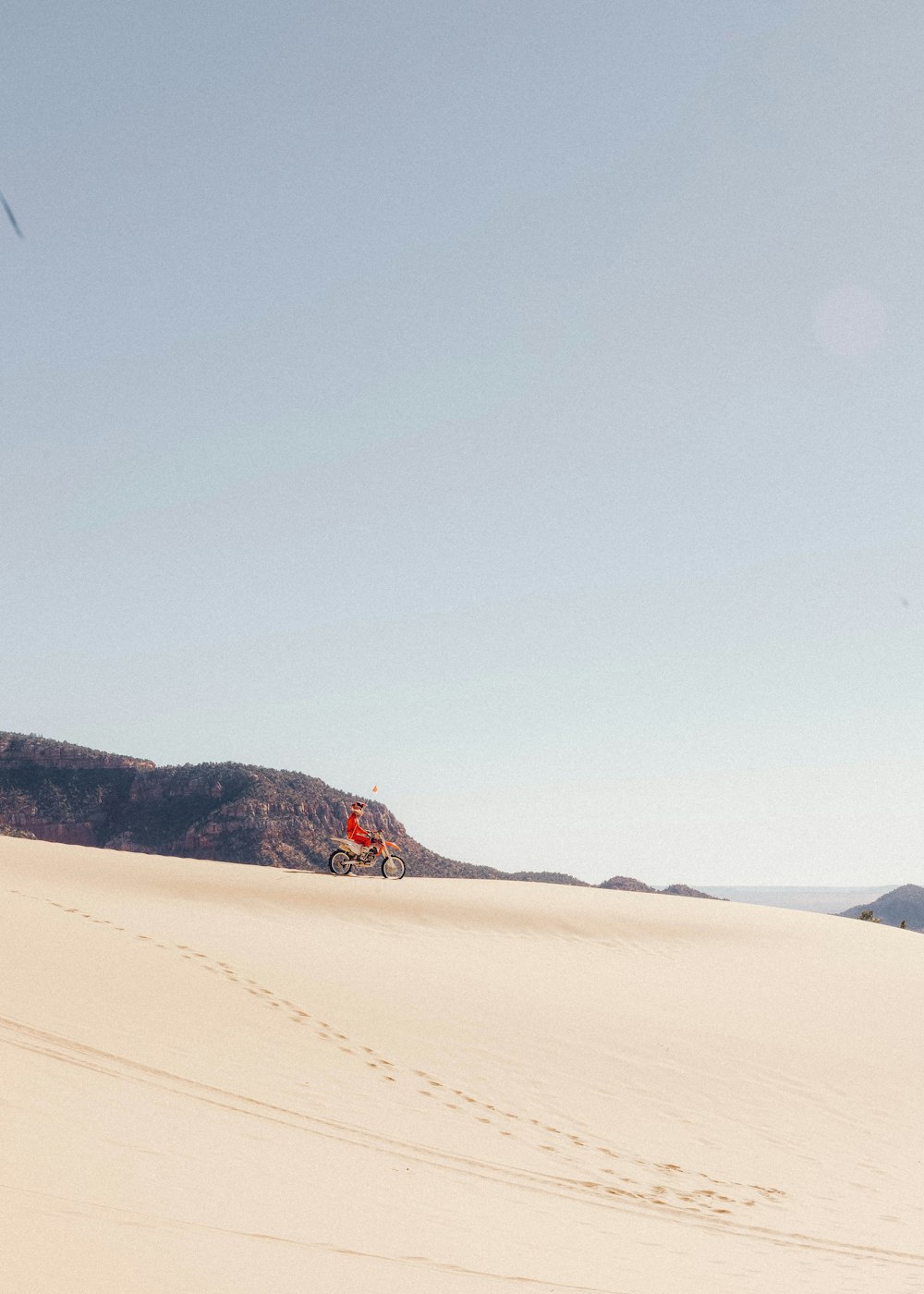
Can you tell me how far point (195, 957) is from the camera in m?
12.0

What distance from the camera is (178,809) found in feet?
213

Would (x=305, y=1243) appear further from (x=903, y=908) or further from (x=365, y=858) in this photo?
(x=903, y=908)

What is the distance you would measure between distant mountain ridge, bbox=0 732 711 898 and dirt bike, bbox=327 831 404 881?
35786 millimetres

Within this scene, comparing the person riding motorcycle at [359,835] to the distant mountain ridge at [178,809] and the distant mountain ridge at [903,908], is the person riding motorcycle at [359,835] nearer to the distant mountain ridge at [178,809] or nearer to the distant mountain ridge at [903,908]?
the distant mountain ridge at [178,809]

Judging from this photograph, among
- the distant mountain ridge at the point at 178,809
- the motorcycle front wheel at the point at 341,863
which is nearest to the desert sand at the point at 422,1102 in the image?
the motorcycle front wheel at the point at 341,863

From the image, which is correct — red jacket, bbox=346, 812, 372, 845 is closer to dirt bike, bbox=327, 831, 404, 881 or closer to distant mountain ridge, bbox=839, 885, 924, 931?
dirt bike, bbox=327, 831, 404, 881

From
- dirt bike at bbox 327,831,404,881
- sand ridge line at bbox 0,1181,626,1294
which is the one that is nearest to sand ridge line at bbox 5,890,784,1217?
sand ridge line at bbox 0,1181,626,1294

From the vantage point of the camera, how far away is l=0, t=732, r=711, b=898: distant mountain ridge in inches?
2354

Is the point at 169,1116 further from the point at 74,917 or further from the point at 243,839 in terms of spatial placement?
the point at 243,839

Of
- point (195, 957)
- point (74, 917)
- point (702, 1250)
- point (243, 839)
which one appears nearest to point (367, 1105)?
point (702, 1250)

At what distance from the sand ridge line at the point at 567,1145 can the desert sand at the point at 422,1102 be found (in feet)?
0.15

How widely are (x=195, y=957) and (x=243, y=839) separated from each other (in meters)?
49.2

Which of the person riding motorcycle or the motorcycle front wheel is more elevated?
the person riding motorcycle

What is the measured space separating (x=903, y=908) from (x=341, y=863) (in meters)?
120
